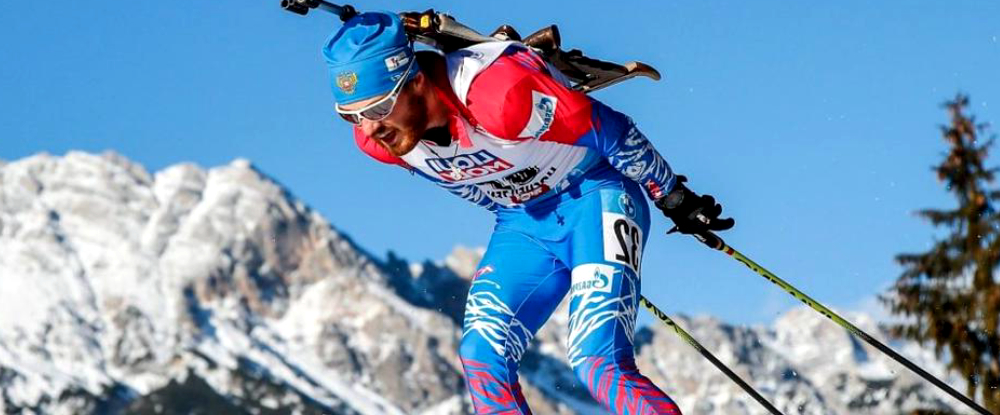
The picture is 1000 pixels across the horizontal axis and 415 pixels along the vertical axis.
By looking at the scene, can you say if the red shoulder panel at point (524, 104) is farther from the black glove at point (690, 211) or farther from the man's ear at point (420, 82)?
the black glove at point (690, 211)

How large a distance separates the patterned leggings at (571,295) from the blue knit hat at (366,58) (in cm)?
120

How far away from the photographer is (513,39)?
26.8 ft

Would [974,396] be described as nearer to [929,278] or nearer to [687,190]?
[929,278]

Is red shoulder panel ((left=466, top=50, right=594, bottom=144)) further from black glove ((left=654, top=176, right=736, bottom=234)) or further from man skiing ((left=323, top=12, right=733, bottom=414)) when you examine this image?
black glove ((left=654, top=176, right=736, bottom=234))

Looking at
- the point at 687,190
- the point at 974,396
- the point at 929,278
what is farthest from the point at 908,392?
the point at 687,190

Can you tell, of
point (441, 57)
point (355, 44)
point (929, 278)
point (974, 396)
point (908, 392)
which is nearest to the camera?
point (355, 44)

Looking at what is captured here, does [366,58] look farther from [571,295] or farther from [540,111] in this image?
[571,295]

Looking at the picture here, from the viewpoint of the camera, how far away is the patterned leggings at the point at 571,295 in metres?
6.71

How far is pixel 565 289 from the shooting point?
7.47m

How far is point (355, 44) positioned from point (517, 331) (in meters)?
1.57

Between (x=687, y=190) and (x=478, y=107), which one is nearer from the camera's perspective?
(x=478, y=107)

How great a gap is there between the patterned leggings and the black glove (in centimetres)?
16

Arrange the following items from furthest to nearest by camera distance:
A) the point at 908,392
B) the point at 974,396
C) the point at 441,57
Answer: the point at 908,392
the point at 974,396
the point at 441,57

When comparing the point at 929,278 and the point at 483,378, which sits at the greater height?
the point at 929,278
